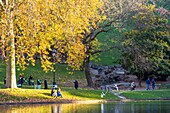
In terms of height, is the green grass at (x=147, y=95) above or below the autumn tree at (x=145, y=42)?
below

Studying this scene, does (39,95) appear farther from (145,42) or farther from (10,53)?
(145,42)

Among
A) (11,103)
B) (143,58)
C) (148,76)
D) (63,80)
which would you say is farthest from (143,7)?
(11,103)

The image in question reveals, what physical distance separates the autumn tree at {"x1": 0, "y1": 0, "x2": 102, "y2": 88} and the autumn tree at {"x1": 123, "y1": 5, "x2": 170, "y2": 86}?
45.4ft

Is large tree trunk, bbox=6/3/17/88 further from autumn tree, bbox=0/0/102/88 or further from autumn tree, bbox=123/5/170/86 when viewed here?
autumn tree, bbox=123/5/170/86

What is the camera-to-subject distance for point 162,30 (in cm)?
6266

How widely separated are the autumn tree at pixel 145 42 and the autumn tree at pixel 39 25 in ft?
45.4

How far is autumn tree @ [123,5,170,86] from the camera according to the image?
179ft

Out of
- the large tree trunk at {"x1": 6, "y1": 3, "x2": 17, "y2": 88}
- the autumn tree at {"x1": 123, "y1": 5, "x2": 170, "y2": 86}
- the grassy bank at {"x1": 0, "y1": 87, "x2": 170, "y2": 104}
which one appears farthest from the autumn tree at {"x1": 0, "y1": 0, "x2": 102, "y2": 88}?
the autumn tree at {"x1": 123, "y1": 5, "x2": 170, "y2": 86}

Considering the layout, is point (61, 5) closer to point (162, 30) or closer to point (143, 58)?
point (143, 58)

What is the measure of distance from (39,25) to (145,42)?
23688mm

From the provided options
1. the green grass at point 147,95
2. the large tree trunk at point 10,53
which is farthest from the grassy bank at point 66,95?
the large tree trunk at point 10,53

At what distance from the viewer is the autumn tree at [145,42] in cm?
5464

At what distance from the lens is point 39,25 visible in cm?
3756

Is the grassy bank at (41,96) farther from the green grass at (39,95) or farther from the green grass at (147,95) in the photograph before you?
the green grass at (147,95)
